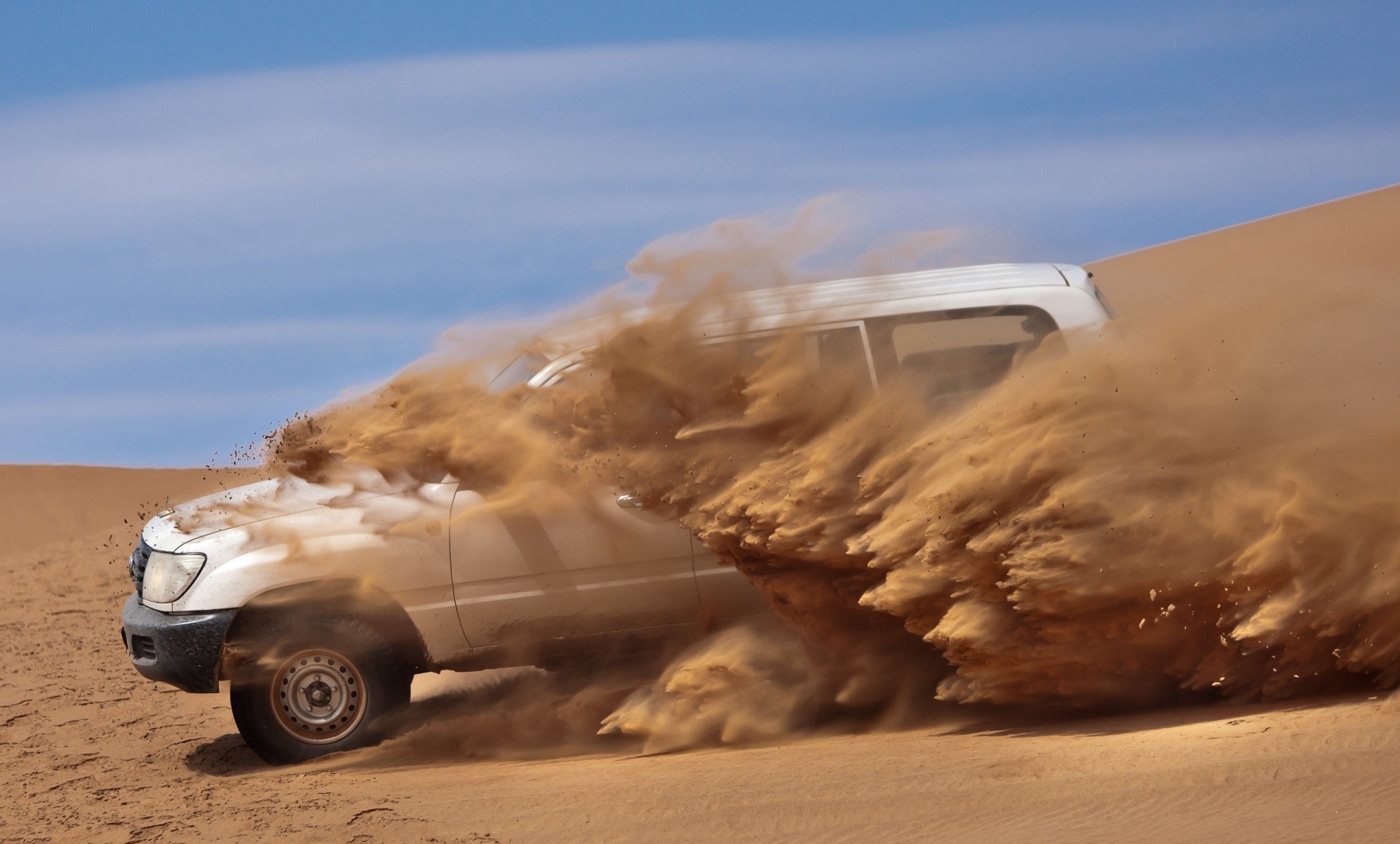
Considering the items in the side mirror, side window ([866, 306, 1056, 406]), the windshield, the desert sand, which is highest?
the windshield

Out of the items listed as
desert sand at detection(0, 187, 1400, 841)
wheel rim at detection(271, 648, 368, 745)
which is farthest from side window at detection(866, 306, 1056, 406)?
wheel rim at detection(271, 648, 368, 745)

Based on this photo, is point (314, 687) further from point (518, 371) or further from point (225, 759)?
point (518, 371)

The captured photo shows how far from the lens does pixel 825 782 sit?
15.5 feet

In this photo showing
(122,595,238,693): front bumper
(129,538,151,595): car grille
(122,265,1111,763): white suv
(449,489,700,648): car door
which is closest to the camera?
(122,265,1111,763): white suv

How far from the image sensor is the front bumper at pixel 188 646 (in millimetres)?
6023

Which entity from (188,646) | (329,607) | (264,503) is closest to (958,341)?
(329,607)

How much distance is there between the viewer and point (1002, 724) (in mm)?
5574

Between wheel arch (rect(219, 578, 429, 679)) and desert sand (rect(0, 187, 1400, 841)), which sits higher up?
wheel arch (rect(219, 578, 429, 679))

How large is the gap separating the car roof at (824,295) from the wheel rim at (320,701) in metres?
1.98

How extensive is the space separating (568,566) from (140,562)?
92.1 inches

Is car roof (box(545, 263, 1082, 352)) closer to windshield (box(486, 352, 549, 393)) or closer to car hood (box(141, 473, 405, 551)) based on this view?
windshield (box(486, 352, 549, 393))

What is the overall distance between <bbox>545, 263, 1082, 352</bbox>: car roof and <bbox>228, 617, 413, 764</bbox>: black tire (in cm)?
179

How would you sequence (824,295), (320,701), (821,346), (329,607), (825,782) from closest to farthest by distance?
(825,782), (821,346), (824,295), (329,607), (320,701)

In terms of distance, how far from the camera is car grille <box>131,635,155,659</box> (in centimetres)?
617
